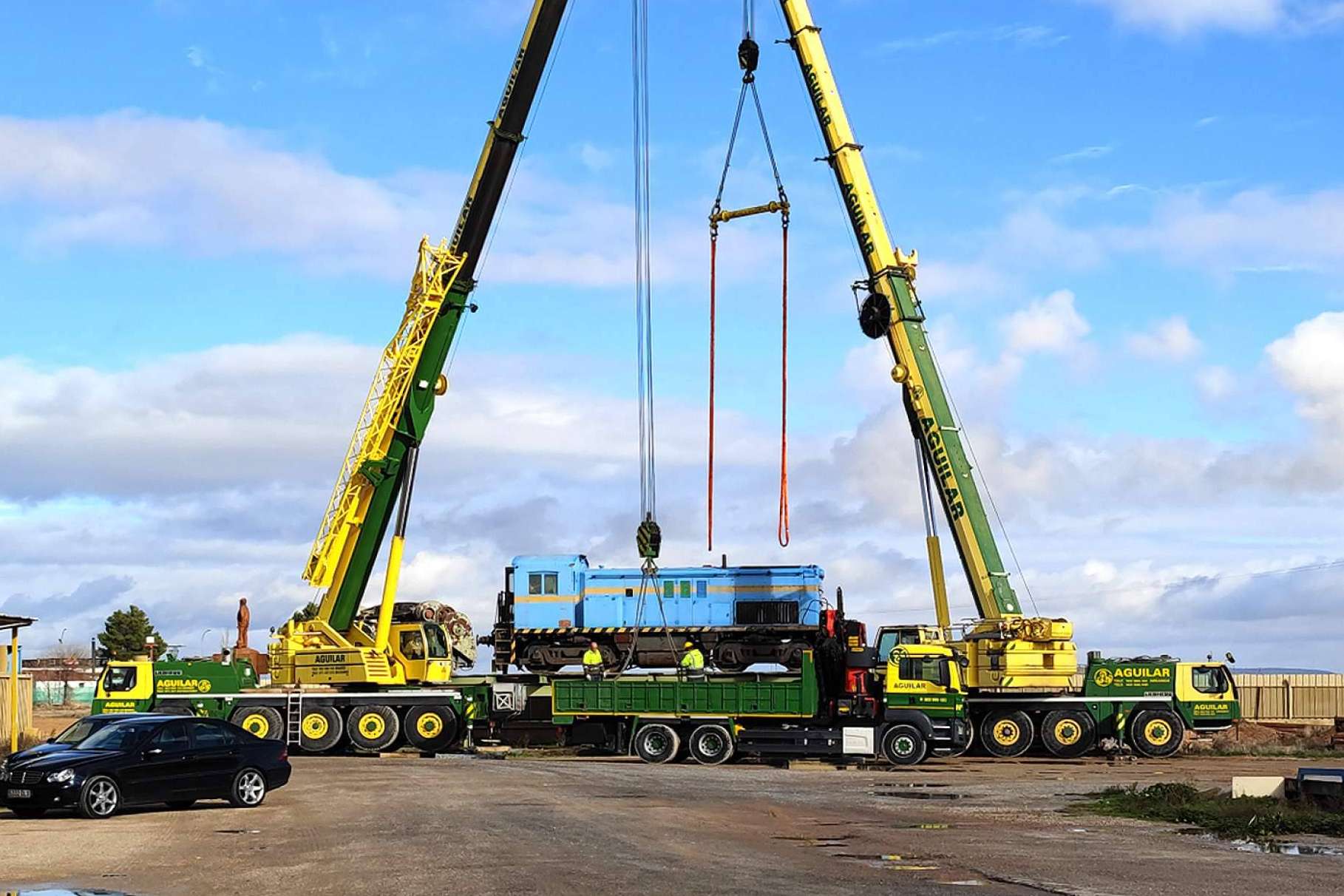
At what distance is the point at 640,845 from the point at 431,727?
2512cm

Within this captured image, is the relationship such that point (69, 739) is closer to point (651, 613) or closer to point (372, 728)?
point (372, 728)

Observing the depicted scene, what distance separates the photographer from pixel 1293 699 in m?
59.3

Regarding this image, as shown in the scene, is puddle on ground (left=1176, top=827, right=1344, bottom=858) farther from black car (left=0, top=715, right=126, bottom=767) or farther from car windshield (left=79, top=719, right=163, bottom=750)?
black car (left=0, top=715, right=126, bottom=767)

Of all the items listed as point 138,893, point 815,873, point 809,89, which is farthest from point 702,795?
point 809,89

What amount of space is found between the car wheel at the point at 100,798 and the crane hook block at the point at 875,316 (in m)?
23.3

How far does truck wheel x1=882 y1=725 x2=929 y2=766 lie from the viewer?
3778 cm

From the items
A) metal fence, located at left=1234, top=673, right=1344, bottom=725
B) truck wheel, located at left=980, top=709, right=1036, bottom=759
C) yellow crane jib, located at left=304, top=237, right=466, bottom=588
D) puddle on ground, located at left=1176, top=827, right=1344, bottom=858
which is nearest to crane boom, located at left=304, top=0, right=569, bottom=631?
yellow crane jib, located at left=304, top=237, right=466, bottom=588

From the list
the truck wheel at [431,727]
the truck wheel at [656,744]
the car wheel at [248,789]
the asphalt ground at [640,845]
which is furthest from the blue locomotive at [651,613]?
the car wheel at [248,789]

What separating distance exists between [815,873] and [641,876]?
176 centimetres

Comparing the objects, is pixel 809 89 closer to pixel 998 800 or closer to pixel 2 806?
pixel 998 800

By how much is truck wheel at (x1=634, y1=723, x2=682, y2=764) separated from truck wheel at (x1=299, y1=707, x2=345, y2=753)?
344 inches

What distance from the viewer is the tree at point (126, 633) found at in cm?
9162

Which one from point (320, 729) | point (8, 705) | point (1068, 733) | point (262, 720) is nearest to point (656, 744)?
point (320, 729)

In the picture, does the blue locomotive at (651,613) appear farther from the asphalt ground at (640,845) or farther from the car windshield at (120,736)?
the car windshield at (120,736)
